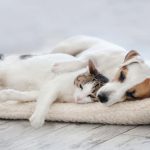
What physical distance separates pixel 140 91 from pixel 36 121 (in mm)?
403

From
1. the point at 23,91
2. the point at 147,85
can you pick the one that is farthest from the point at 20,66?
the point at 147,85

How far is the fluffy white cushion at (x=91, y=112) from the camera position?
1.56m

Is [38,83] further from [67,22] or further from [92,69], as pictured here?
[67,22]

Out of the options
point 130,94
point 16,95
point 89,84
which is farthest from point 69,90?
point 130,94

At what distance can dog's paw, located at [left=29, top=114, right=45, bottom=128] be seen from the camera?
1.70m

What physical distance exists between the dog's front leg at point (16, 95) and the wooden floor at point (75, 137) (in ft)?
0.53

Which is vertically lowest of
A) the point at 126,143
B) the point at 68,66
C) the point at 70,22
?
the point at 126,143

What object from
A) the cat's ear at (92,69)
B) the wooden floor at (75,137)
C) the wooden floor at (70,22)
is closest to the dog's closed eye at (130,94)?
the wooden floor at (75,137)

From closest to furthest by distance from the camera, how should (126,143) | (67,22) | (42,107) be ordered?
(126,143), (42,107), (67,22)

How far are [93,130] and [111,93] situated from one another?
148 millimetres

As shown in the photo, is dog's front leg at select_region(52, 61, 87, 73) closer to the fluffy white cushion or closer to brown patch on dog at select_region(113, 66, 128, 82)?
the fluffy white cushion

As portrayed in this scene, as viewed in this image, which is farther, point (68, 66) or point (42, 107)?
point (68, 66)

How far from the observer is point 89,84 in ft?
5.93

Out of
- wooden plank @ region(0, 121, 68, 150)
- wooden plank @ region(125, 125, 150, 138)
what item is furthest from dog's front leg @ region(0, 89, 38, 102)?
wooden plank @ region(125, 125, 150, 138)
